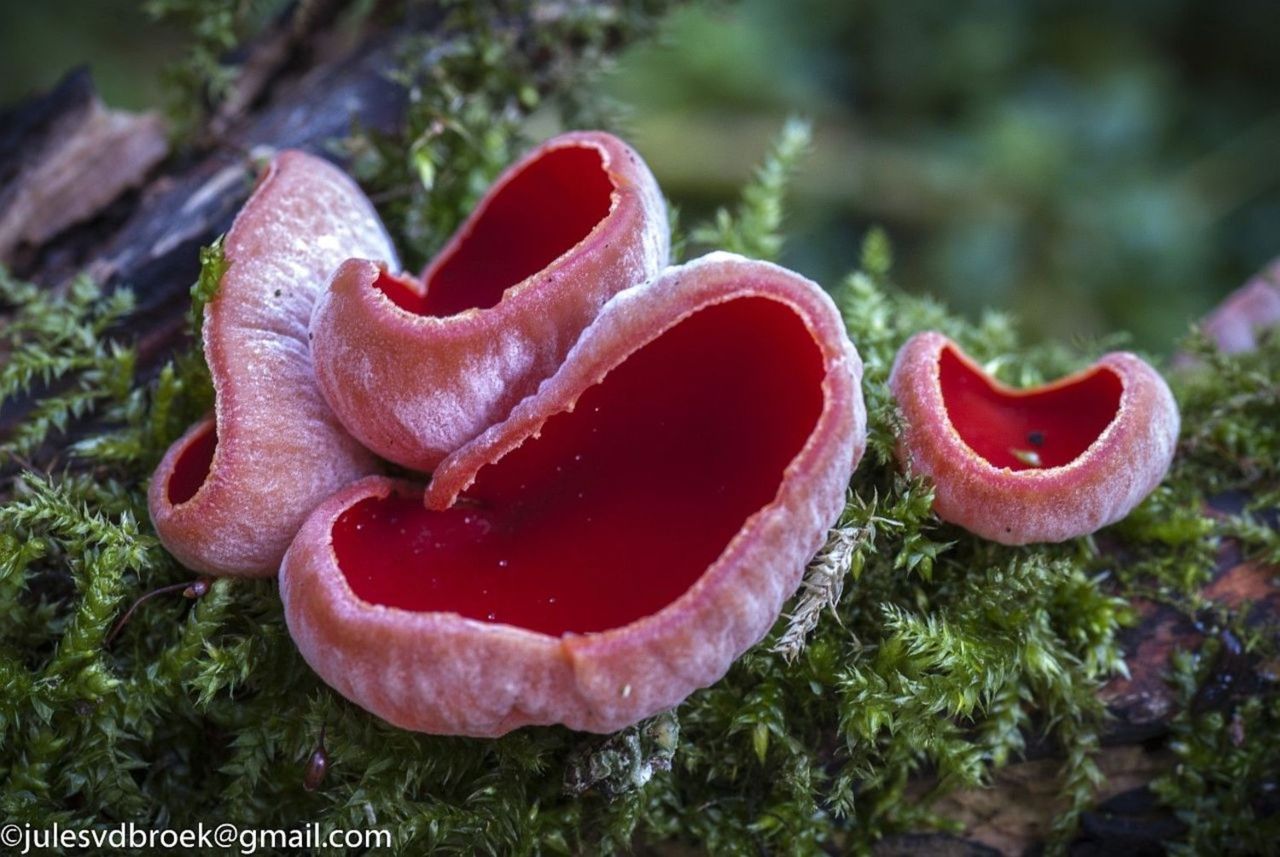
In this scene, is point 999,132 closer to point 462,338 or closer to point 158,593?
point 462,338

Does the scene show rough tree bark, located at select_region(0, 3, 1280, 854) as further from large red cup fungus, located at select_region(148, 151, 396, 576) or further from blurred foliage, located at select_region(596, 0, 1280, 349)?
blurred foliage, located at select_region(596, 0, 1280, 349)

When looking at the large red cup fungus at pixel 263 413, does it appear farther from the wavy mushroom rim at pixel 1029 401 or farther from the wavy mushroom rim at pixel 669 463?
the wavy mushroom rim at pixel 1029 401

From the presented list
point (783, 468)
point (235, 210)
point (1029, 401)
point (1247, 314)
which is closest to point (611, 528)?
point (783, 468)

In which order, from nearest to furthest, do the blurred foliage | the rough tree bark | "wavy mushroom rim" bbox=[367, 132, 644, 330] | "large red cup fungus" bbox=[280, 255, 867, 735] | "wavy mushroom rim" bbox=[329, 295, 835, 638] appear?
"large red cup fungus" bbox=[280, 255, 867, 735]
"wavy mushroom rim" bbox=[329, 295, 835, 638]
"wavy mushroom rim" bbox=[367, 132, 644, 330]
the rough tree bark
the blurred foliage

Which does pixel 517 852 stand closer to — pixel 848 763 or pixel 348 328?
pixel 848 763

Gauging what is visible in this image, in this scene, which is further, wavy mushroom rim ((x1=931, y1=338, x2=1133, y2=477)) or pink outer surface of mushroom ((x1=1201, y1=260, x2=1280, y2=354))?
pink outer surface of mushroom ((x1=1201, y1=260, x2=1280, y2=354))

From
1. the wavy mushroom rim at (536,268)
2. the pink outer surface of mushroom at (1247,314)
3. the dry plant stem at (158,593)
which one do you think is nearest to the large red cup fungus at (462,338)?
the wavy mushroom rim at (536,268)

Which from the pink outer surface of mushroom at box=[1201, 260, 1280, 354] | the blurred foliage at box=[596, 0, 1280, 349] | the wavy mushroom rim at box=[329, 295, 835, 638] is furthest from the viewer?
the blurred foliage at box=[596, 0, 1280, 349]

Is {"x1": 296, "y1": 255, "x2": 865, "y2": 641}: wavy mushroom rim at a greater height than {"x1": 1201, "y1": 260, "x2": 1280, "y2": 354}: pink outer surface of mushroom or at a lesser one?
greater

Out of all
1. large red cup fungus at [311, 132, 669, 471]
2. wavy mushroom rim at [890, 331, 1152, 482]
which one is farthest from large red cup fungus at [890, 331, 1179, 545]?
large red cup fungus at [311, 132, 669, 471]
